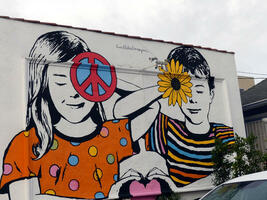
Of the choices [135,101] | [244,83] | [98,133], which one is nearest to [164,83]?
[135,101]

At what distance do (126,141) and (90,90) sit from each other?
1574 millimetres

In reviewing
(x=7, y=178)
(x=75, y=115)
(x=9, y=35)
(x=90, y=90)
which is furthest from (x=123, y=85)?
(x=7, y=178)

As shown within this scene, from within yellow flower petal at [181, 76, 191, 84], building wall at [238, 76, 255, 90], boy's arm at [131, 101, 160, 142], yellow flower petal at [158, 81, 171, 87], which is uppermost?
building wall at [238, 76, 255, 90]

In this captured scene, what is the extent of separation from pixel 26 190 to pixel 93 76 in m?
3.11

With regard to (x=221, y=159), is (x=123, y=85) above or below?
above

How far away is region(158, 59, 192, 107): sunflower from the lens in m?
9.86

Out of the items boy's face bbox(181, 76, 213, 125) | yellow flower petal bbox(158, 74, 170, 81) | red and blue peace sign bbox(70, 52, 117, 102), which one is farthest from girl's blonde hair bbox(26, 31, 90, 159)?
boy's face bbox(181, 76, 213, 125)

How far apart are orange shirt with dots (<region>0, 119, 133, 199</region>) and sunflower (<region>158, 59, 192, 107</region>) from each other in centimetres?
163

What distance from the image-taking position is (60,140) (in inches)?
316

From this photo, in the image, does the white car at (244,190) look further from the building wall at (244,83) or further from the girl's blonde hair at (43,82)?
the building wall at (244,83)

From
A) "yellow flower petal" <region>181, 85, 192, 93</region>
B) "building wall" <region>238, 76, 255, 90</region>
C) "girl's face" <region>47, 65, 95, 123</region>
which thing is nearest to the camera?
"girl's face" <region>47, 65, 95, 123</region>

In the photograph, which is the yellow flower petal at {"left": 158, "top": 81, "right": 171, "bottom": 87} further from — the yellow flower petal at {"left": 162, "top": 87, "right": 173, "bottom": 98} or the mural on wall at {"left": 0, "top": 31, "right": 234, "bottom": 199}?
the yellow flower petal at {"left": 162, "top": 87, "right": 173, "bottom": 98}

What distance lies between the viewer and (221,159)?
9969mm

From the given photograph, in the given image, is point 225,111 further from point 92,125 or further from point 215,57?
point 92,125
